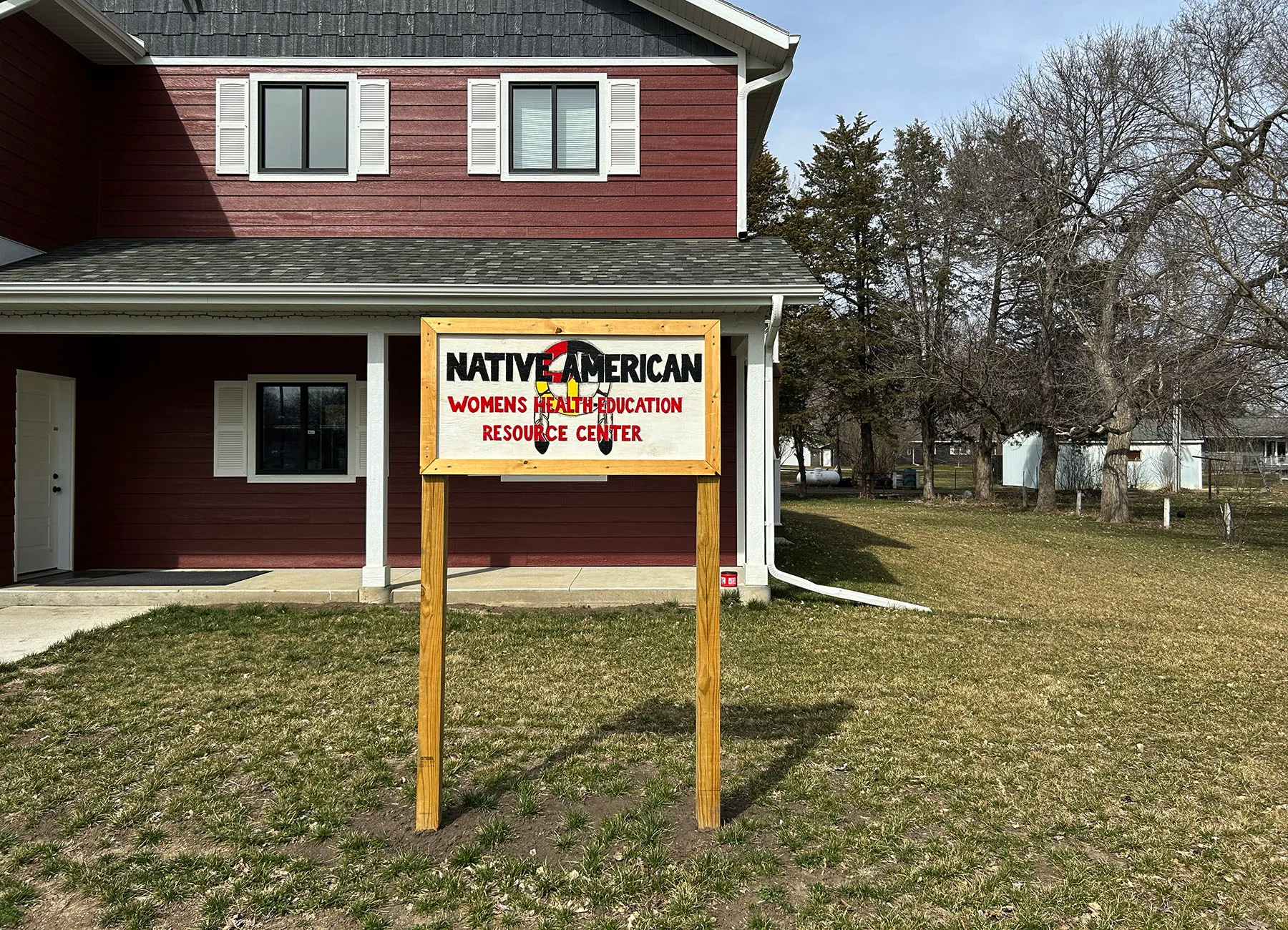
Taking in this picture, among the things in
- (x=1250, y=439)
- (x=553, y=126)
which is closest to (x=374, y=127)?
(x=553, y=126)

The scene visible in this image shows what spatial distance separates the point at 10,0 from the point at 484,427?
29.6 feet

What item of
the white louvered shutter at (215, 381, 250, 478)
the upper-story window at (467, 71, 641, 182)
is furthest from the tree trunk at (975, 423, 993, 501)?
the white louvered shutter at (215, 381, 250, 478)

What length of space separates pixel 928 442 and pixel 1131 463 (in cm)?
1000

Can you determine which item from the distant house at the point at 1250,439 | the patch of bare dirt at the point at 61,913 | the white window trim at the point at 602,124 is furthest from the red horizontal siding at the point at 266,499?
the distant house at the point at 1250,439

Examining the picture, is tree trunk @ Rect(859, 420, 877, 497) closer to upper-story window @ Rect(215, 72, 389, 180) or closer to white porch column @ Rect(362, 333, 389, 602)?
upper-story window @ Rect(215, 72, 389, 180)

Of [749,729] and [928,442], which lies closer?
[749,729]

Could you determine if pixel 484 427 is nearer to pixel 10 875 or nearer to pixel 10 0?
pixel 10 875

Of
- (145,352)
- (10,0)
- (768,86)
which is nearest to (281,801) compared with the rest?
(145,352)

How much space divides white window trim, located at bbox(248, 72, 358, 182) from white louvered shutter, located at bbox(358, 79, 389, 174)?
62 millimetres

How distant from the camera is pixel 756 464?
28.8 ft

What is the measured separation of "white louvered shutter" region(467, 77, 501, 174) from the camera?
10727 mm

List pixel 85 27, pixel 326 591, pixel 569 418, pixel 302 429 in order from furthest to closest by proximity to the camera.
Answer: pixel 302 429, pixel 85 27, pixel 326 591, pixel 569 418

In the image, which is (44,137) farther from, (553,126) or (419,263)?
(553,126)

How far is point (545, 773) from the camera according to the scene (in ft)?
14.8
